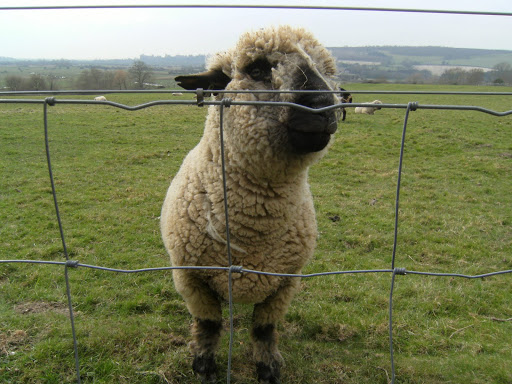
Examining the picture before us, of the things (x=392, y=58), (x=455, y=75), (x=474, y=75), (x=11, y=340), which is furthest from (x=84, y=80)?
(x=474, y=75)

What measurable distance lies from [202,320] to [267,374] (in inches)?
22.9

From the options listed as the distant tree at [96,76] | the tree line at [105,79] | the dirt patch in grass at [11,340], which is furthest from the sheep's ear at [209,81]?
the distant tree at [96,76]

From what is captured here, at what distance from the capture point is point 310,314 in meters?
3.51

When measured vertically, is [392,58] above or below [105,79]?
above

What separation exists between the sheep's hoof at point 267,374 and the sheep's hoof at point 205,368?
32 cm

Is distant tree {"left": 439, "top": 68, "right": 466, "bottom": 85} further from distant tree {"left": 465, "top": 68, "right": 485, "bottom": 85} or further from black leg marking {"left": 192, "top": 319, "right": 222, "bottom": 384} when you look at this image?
black leg marking {"left": 192, "top": 319, "right": 222, "bottom": 384}

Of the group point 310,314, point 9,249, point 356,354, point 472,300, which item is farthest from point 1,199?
point 472,300

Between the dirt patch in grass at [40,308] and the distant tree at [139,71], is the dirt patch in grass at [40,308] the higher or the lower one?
the lower one

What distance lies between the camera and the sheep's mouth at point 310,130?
1945mm

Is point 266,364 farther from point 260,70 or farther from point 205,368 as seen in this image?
point 260,70

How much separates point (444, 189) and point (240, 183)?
18.3ft

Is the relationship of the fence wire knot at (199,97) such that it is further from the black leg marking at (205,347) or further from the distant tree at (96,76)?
the distant tree at (96,76)

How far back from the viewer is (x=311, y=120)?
1.94 m

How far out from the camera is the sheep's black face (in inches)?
76.6
